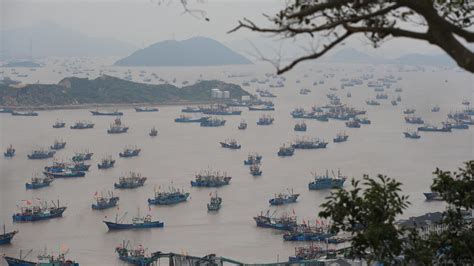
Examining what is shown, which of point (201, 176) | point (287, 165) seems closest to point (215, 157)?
point (287, 165)

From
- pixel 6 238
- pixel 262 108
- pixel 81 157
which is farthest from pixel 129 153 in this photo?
pixel 262 108

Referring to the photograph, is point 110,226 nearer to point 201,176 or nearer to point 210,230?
point 210,230

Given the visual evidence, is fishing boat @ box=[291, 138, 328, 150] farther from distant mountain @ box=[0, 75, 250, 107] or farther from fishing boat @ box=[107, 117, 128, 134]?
distant mountain @ box=[0, 75, 250, 107]

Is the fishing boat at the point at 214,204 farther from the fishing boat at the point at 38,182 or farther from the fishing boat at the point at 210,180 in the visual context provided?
the fishing boat at the point at 38,182

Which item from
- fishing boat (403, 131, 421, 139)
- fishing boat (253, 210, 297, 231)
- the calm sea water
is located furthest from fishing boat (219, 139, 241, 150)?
fishing boat (253, 210, 297, 231)

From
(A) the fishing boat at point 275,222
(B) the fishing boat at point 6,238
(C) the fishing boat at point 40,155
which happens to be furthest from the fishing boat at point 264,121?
(B) the fishing boat at point 6,238
